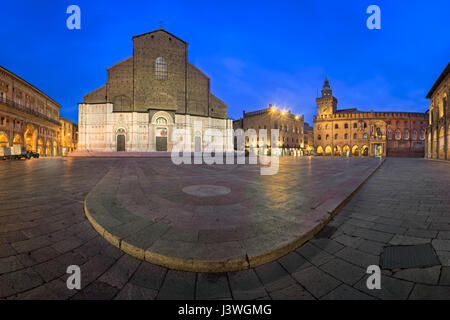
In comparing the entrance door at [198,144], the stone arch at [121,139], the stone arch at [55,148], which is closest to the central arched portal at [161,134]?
the stone arch at [121,139]

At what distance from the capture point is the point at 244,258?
1956 millimetres

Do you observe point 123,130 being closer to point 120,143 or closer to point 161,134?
point 120,143

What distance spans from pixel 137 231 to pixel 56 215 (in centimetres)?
205

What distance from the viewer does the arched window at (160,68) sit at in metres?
34.2

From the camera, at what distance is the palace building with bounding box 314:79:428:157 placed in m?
46.1

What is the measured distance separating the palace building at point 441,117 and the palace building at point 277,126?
24830 millimetres

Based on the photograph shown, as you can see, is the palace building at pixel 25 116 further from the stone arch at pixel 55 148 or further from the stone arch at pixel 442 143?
the stone arch at pixel 442 143

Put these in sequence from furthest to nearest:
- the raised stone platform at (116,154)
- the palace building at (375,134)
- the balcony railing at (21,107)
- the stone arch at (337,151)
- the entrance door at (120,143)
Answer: the stone arch at (337,151)
the palace building at (375,134)
the entrance door at (120,143)
the balcony railing at (21,107)
the raised stone platform at (116,154)

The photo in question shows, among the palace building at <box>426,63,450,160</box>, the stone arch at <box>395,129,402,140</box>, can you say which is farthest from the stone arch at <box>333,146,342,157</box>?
the palace building at <box>426,63,450,160</box>

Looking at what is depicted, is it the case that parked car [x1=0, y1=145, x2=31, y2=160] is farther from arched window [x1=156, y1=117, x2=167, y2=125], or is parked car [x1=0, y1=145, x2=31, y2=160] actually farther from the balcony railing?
arched window [x1=156, y1=117, x2=167, y2=125]

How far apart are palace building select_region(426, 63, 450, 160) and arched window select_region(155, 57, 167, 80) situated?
125 feet
